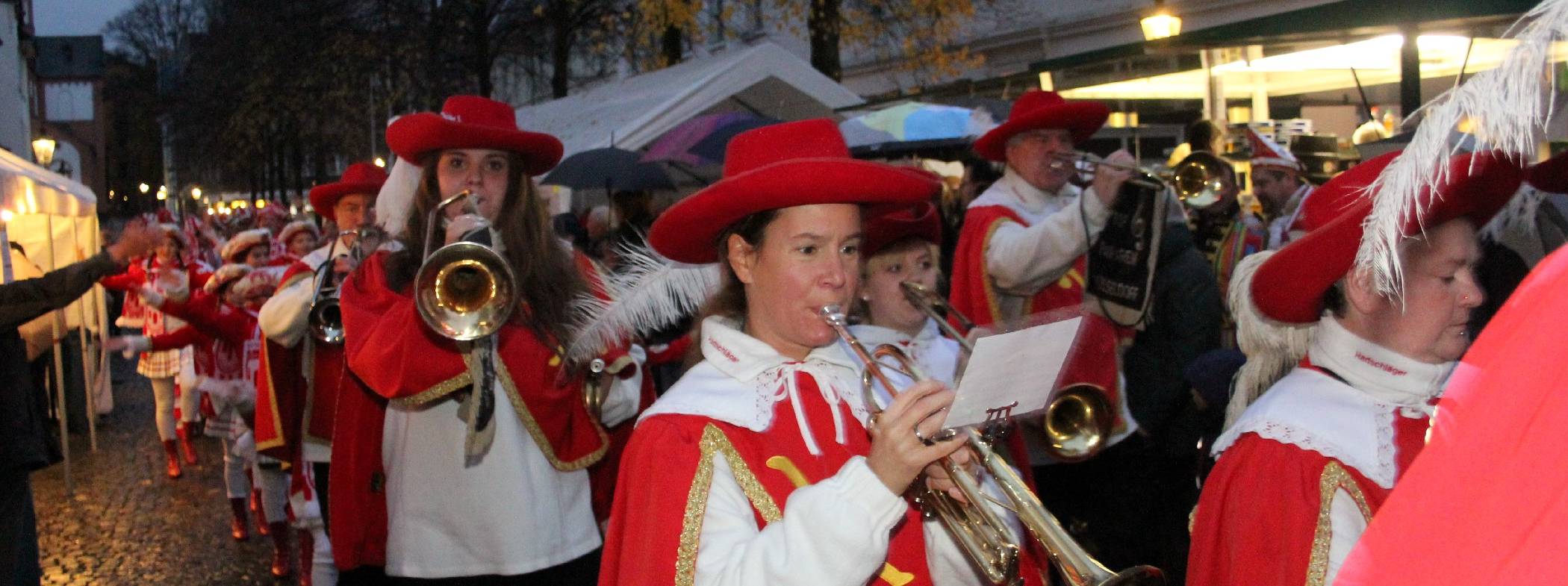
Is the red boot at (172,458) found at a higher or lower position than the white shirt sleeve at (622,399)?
lower

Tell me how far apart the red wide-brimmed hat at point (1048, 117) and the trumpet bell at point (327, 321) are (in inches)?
106

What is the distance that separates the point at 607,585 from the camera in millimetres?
2518

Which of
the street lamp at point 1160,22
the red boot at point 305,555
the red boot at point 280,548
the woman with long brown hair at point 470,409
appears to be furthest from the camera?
the street lamp at point 1160,22

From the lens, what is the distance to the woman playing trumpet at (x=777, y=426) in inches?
86.4

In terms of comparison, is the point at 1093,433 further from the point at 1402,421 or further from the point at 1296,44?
the point at 1296,44

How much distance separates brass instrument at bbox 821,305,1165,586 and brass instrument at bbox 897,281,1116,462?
1407 millimetres

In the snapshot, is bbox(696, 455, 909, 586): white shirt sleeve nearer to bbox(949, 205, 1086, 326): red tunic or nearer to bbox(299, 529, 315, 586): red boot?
bbox(949, 205, 1086, 326): red tunic

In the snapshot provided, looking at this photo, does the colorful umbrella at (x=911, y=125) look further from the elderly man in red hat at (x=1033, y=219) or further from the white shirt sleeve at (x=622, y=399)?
the white shirt sleeve at (x=622, y=399)

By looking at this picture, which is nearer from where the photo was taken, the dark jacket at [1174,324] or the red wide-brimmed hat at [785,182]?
the red wide-brimmed hat at [785,182]

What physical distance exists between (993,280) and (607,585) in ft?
10.2

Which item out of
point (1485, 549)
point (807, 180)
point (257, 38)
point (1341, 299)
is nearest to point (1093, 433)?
point (1341, 299)

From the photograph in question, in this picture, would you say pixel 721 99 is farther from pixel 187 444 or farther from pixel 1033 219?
pixel 1033 219

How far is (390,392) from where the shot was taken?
3.69 metres

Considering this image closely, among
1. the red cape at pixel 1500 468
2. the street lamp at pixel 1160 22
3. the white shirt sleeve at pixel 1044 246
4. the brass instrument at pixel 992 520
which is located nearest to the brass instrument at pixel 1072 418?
the white shirt sleeve at pixel 1044 246
